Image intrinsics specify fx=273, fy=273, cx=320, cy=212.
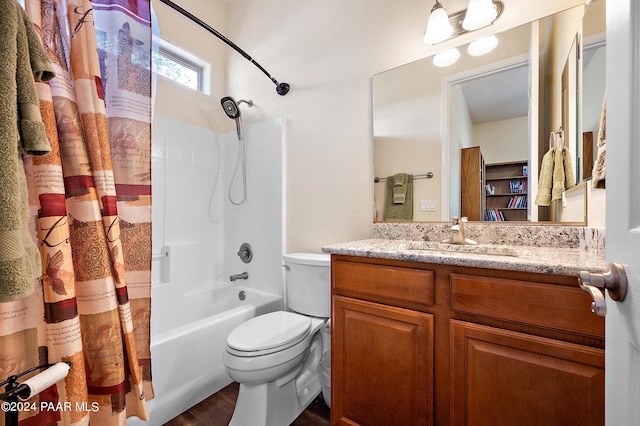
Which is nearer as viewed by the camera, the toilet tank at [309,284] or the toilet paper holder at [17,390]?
the toilet paper holder at [17,390]

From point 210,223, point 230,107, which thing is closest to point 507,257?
point 230,107

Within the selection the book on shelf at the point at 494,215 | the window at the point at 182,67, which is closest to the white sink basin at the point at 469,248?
the book on shelf at the point at 494,215

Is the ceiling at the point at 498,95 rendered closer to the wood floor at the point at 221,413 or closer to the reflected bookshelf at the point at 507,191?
the reflected bookshelf at the point at 507,191

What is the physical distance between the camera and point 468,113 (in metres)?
1.39

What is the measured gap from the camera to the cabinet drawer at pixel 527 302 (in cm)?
74

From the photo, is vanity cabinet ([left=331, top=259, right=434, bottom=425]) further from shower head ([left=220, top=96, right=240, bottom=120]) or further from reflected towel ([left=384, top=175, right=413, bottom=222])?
shower head ([left=220, top=96, right=240, bottom=120])

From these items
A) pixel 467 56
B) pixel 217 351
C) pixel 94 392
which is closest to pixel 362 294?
pixel 94 392

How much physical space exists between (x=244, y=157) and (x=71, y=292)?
5.68 ft

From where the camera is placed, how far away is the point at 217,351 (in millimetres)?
1604

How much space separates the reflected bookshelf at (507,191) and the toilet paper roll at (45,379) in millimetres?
1628

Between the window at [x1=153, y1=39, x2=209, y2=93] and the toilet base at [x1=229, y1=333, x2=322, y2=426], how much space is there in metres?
2.24

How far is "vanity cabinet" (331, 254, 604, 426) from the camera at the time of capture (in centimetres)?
75

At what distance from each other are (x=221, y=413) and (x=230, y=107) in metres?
2.03

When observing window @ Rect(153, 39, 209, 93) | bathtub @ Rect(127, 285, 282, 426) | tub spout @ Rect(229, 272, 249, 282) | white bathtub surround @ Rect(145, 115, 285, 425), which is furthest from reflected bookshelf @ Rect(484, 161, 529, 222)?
window @ Rect(153, 39, 209, 93)
